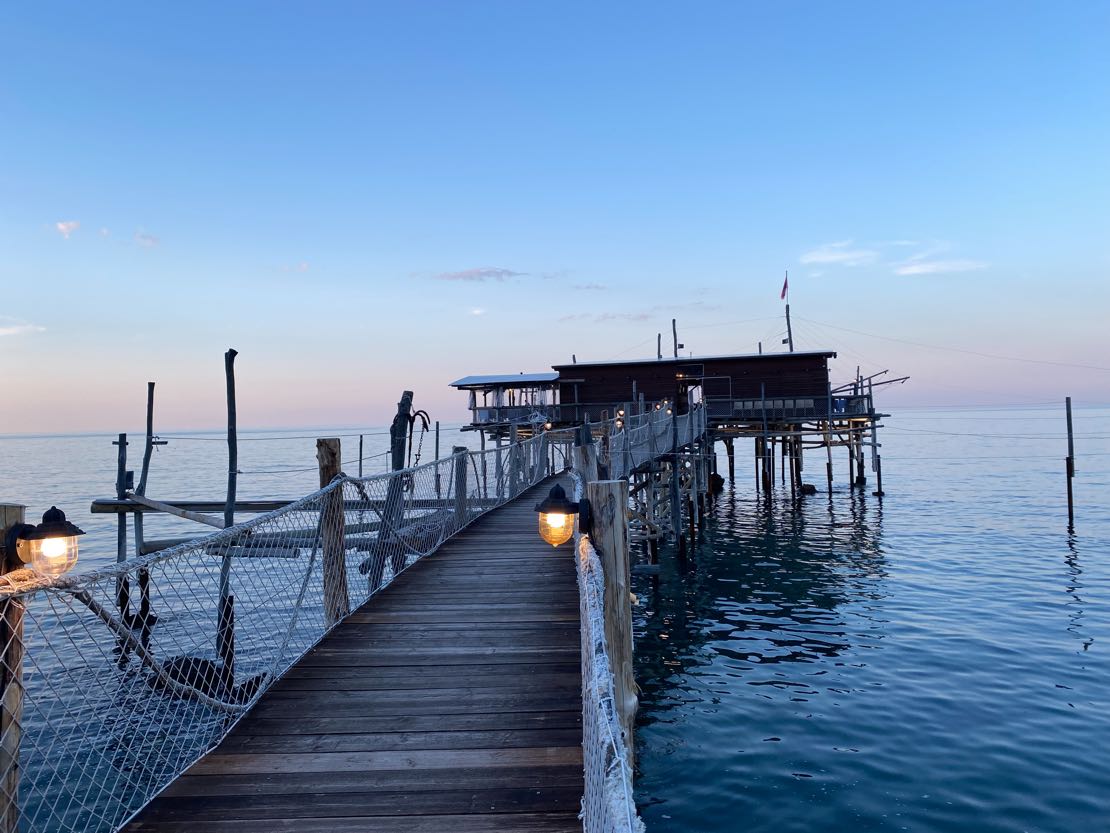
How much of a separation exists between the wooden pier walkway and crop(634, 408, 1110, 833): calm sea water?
3358mm

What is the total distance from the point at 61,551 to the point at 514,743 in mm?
3192

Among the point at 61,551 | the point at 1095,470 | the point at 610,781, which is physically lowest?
the point at 1095,470

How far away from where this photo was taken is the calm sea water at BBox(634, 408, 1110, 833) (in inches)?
311

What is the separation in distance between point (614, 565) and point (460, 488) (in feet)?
24.2

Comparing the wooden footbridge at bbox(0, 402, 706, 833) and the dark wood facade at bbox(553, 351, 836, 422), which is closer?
the wooden footbridge at bbox(0, 402, 706, 833)

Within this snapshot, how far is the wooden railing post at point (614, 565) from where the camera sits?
20.5 feet

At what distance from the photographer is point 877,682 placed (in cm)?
1118

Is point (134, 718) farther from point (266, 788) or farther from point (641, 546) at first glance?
point (641, 546)

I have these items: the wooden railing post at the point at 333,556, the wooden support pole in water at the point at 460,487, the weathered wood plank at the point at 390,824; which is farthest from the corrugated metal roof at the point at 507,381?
the weathered wood plank at the point at 390,824

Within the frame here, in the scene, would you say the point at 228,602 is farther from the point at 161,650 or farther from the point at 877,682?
the point at 877,682

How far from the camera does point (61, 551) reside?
4422 mm

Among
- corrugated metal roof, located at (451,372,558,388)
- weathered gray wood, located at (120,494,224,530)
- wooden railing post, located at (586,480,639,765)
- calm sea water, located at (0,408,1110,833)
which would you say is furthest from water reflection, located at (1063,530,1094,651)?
corrugated metal roof, located at (451,372,558,388)

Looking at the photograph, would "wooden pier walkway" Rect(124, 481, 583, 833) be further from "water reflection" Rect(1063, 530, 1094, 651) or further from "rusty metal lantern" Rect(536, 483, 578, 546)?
"water reflection" Rect(1063, 530, 1094, 651)

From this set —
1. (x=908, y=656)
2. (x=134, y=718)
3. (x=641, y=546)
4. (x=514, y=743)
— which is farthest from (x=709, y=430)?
(x=514, y=743)
